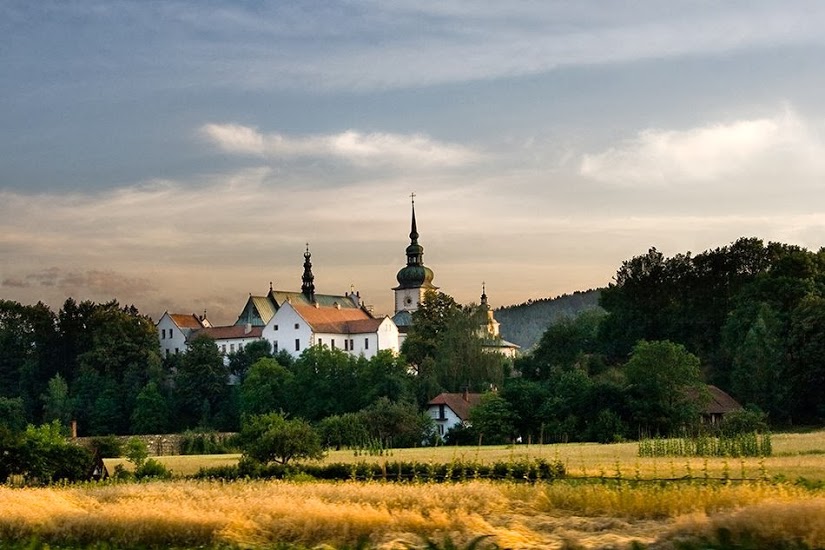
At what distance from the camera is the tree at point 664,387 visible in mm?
71500

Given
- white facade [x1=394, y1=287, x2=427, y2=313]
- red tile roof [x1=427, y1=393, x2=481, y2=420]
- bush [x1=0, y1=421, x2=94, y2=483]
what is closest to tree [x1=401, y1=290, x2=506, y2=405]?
red tile roof [x1=427, y1=393, x2=481, y2=420]

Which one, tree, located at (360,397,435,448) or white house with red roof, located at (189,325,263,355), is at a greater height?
white house with red roof, located at (189,325,263,355)

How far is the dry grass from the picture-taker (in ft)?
66.1

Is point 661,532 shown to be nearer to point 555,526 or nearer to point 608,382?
point 555,526

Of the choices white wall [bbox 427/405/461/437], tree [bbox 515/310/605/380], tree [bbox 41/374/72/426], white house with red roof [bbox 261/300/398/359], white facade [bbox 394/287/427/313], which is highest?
white facade [bbox 394/287/427/313]

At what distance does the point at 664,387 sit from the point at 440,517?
52.8 m

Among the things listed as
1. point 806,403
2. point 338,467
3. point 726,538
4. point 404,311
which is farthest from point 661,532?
point 404,311

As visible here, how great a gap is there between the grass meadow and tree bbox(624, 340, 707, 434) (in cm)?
3807

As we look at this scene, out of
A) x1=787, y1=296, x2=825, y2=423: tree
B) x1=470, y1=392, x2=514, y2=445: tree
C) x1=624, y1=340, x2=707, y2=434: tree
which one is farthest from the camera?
x1=787, y1=296, x2=825, y2=423: tree

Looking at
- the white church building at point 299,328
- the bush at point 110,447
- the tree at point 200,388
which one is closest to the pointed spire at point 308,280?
the white church building at point 299,328

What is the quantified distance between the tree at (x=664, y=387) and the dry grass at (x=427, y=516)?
41.3 metres

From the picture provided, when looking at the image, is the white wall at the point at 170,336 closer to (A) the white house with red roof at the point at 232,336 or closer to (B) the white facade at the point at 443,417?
(A) the white house with red roof at the point at 232,336

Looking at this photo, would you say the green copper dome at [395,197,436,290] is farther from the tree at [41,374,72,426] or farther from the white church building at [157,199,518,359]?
the tree at [41,374,72,426]

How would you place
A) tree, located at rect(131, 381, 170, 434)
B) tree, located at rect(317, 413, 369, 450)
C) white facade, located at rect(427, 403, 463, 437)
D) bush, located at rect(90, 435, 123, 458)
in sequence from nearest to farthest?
tree, located at rect(317, 413, 369, 450) → bush, located at rect(90, 435, 123, 458) → white facade, located at rect(427, 403, 463, 437) → tree, located at rect(131, 381, 170, 434)
